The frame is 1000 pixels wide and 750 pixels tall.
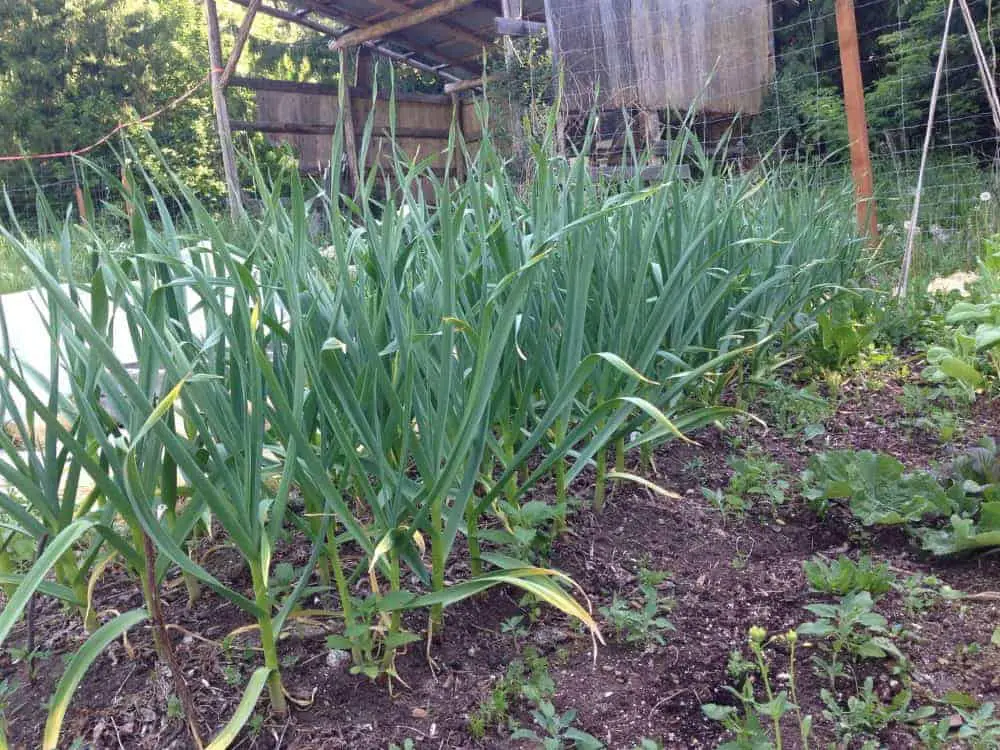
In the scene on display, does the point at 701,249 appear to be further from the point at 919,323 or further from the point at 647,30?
the point at 647,30

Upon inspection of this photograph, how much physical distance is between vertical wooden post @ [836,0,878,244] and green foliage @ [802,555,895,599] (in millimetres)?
2794

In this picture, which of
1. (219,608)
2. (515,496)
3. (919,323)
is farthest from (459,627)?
(919,323)

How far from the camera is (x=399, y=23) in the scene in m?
7.84

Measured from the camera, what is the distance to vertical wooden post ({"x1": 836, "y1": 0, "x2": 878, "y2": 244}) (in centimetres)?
357

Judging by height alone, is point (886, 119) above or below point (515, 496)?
above

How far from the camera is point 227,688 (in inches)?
36.6

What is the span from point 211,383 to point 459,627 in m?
0.47

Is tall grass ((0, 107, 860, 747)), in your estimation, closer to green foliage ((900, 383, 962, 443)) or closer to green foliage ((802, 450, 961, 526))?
green foliage ((802, 450, 961, 526))

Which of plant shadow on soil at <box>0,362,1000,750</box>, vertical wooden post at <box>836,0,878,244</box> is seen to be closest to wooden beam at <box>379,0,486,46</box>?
vertical wooden post at <box>836,0,878,244</box>

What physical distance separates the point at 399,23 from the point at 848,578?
794 cm

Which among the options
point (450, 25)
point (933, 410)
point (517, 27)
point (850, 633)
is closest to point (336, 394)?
point (850, 633)

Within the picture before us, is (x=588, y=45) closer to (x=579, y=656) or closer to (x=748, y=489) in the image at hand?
(x=748, y=489)

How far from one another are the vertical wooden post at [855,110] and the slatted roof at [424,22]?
132 inches

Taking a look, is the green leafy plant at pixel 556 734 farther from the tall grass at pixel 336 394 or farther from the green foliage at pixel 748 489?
the green foliage at pixel 748 489
